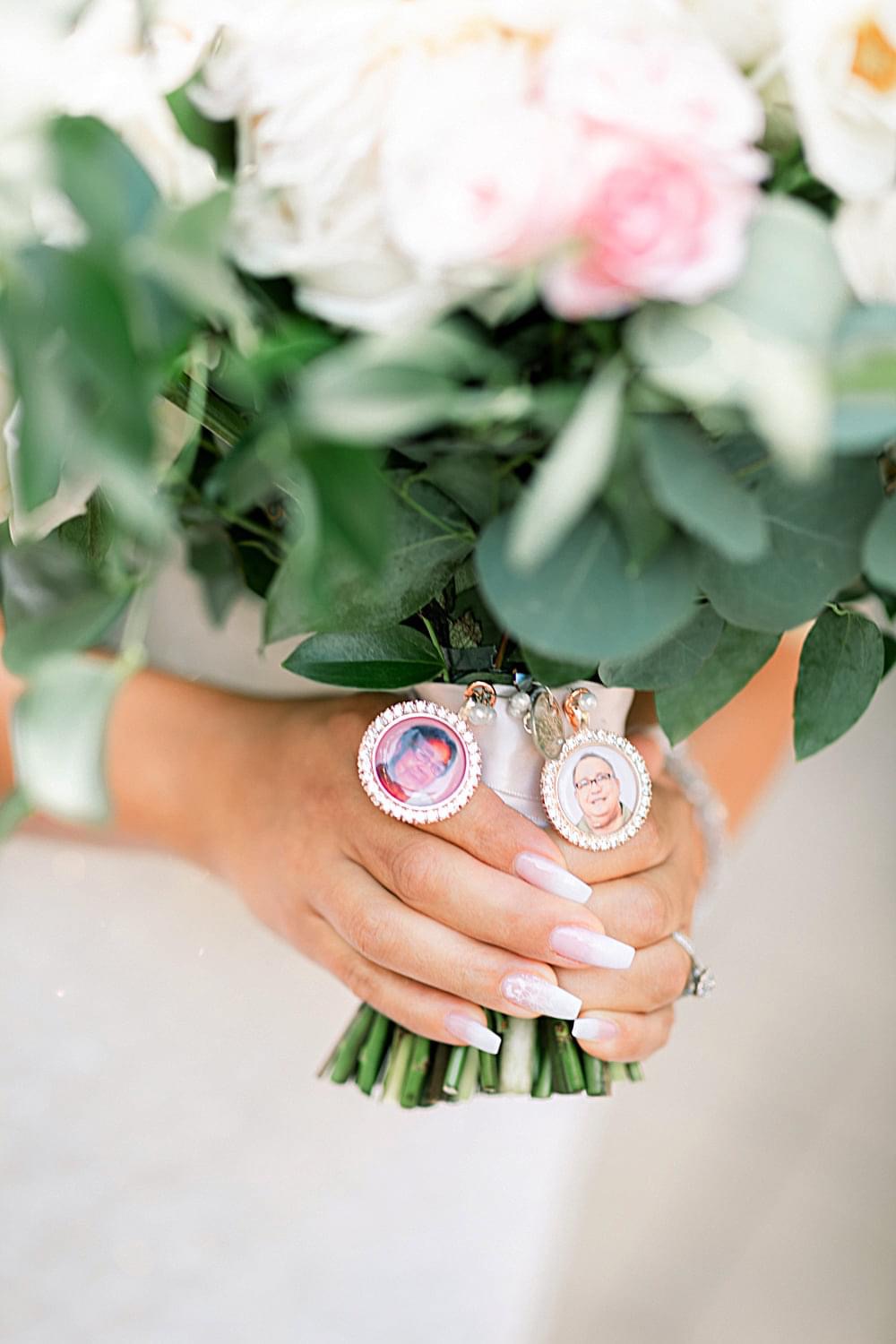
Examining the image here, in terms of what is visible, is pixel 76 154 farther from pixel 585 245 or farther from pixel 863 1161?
pixel 863 1161

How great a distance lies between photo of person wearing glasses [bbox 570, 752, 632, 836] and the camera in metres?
0.62

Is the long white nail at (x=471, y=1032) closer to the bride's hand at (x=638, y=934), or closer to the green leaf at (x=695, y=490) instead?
the bride's hand at (x=638, y=934)

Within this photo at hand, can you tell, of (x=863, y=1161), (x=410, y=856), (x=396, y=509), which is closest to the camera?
(x=396, y=509)

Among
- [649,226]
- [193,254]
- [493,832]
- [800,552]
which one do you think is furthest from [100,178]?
[493,832]

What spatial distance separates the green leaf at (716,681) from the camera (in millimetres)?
555

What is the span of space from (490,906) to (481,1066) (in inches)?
4.5

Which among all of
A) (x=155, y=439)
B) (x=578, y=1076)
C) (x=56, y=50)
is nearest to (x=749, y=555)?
(x=155, y=439)

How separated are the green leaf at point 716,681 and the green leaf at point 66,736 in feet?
0.93

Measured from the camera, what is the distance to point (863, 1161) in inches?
68.8

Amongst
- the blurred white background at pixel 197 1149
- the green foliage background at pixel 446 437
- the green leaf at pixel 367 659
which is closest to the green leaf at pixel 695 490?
the green foliage background at pixel 446 437

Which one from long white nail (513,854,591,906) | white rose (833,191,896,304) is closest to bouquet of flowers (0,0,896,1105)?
white rose (833,191,896,304)

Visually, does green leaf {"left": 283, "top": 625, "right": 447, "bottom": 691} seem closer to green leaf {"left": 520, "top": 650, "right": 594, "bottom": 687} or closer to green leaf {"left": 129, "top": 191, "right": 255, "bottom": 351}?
green leaf {"left": 520, "top": 650, "right": 594, "bottom": 687}

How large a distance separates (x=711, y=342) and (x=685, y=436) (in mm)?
37

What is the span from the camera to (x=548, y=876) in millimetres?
620
